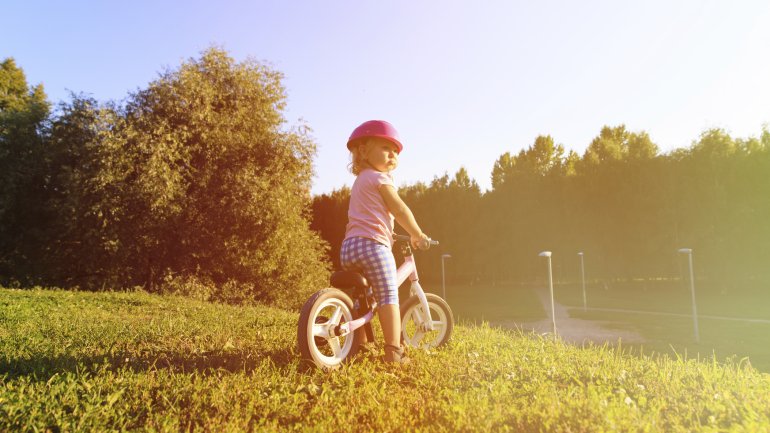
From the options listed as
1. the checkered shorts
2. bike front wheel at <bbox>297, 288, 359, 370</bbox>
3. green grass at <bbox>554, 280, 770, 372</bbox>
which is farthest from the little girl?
green grass at <bbox>554, 280, 770, 372</bbox>

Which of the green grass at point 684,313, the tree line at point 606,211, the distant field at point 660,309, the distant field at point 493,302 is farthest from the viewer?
the tree line at point 606,211

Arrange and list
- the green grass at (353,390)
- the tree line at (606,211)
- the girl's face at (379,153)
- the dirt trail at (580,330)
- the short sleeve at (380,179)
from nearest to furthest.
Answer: the green grass at (353,390) → the short sleeve at (380,179) → the girl's face at (379,153) → the dirt trail at (580,330) → the tree line at (606,211)

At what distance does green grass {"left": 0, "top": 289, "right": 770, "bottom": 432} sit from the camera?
2.52 m

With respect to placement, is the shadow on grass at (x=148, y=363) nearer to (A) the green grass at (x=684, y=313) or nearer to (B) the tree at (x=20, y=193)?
(A) the green grass at (x=684, y=313)

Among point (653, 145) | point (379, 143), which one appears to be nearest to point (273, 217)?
point (379, 143)

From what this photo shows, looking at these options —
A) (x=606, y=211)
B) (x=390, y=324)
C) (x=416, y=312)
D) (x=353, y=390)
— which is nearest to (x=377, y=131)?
(x=390, y=324)

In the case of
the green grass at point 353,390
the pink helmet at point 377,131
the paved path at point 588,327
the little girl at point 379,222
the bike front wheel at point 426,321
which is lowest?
the paved path at point 588,327

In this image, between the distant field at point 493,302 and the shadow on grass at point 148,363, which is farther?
the distant field at point 493,302

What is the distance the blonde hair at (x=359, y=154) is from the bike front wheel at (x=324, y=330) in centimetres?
106

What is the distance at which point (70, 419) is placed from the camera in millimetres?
2541

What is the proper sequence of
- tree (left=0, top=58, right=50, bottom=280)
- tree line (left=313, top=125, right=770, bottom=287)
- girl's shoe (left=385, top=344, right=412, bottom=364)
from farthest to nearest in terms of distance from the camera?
tree line (left=313, top=125, right=770, bottom=287) → tree (left=0, top=58, right=50, bottom=280) → girl's shoe (left=385, top=344, right=412, bottom=364)

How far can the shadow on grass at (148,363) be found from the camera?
338 cm

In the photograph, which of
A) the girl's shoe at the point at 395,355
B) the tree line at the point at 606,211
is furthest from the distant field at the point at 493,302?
the girl's shoe at the point at 395,355

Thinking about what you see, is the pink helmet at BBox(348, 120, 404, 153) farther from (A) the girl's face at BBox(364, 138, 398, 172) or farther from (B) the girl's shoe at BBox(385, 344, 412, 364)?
(B) the girl's shoe at BBox(385, 344, 412, 364)
